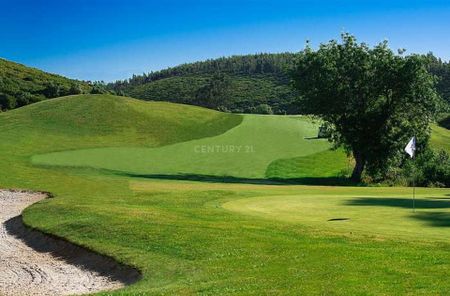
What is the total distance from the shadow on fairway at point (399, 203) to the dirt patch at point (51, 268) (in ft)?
49.2

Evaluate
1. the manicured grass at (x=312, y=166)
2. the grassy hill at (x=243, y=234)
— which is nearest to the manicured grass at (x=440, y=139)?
the manicured grass at (x=312, y=166)

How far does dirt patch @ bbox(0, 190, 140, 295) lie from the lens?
17953 mm

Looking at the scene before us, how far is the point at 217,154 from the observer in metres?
75.6

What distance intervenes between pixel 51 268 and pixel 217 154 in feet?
181

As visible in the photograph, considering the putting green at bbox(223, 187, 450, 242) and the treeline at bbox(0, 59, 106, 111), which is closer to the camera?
the putting green at bbox(223, 187, 450, 242)

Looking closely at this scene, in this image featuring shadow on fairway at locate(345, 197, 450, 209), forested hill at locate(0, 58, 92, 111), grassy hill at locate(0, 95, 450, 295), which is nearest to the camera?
grassy hill at locate(0, 95, 450, 295)

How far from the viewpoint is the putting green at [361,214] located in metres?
21.4

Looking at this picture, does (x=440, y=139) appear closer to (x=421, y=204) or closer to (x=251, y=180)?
(x=251, y=180)

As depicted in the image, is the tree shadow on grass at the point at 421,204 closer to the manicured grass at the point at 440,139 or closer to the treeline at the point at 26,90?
the manicured grass at the point at 440,139

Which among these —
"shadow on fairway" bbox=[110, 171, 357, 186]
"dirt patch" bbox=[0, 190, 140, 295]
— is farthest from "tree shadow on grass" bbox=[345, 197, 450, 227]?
"shadow on fairway" bbox=[110, 171, 357, 186]

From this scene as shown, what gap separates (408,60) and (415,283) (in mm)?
47328

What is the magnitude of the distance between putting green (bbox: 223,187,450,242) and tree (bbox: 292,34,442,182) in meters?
26.9

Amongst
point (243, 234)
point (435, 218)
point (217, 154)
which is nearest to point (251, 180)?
point (217, 154)

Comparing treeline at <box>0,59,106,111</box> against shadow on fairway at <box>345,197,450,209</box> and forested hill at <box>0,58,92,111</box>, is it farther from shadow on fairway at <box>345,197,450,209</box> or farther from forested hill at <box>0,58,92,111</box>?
shadow on fairway at <box>345,197,450,209</box>
